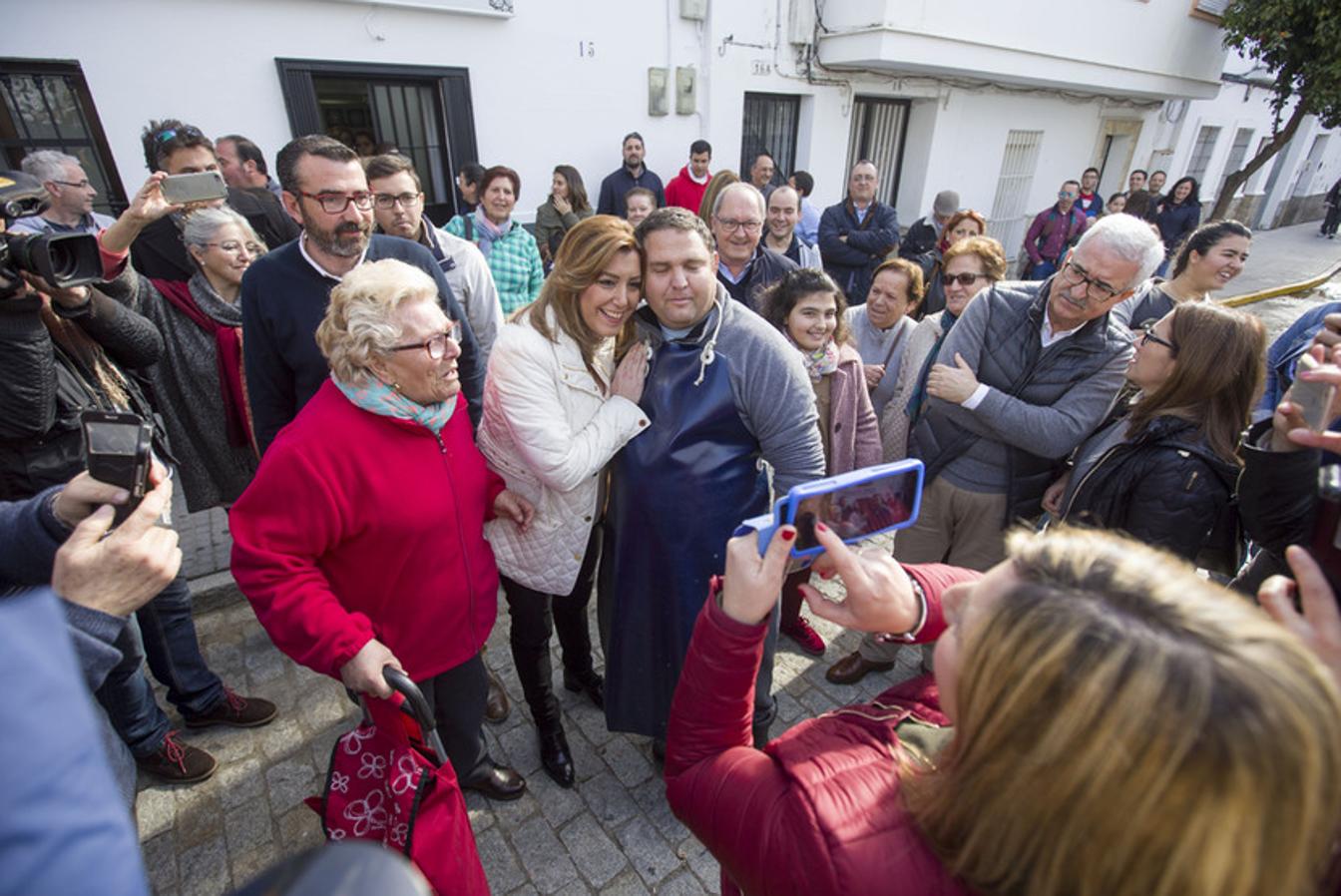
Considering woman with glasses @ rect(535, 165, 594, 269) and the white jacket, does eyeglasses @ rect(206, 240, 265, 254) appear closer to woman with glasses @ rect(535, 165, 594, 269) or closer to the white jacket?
the white jacket

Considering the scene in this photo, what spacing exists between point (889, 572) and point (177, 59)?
22.5ft

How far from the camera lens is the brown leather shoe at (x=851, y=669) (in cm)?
305

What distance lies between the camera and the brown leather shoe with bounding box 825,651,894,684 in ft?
10.0

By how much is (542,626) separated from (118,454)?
5.01 ft

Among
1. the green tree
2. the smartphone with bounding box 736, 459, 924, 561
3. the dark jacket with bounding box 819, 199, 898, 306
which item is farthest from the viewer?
the green tree

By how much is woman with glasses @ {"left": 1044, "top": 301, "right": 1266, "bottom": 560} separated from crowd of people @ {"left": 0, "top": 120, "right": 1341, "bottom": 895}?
1cm

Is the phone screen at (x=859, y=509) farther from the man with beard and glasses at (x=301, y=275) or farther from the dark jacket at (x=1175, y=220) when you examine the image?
the dark jacket at (x=1175, y=220)

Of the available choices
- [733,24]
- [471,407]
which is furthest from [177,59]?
[733,24]

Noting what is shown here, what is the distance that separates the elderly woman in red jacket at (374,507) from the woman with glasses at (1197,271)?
139 inches

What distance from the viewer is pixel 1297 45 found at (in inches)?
454

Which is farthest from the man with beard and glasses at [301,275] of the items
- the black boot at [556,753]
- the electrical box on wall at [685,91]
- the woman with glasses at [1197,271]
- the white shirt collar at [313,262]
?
the electrical box on wall at [685,91]

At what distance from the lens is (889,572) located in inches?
47.5

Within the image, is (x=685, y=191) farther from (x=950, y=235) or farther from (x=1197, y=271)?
(x=1197, y=271)

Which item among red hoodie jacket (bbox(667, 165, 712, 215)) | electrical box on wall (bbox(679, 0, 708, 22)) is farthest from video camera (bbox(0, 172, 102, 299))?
electrical box on wall (bbox(679, 0, 708, 22))
